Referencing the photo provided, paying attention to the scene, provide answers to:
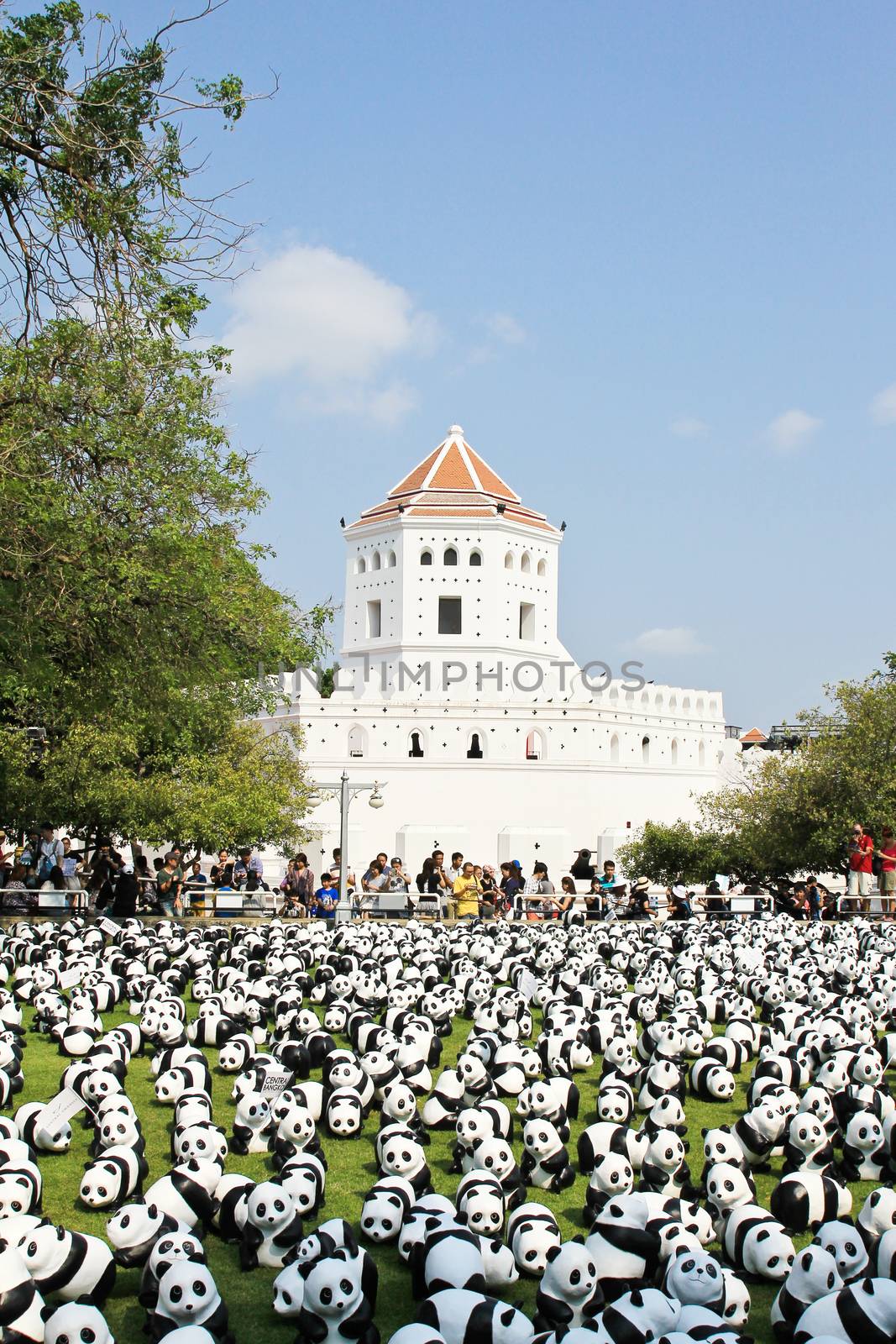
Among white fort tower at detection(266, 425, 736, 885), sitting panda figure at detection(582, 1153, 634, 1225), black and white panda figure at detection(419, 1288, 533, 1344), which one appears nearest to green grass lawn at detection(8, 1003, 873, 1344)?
sitting panda figure at detection(582, 1153, 634, 1225)

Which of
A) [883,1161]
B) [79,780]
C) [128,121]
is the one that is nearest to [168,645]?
[128,121]

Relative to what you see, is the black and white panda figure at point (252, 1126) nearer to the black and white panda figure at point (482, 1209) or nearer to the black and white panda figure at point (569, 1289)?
the black and white panda figure at point (482, 1209)

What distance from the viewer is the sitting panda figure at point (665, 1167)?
23.2 feet

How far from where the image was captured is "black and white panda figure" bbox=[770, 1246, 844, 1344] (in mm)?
5344

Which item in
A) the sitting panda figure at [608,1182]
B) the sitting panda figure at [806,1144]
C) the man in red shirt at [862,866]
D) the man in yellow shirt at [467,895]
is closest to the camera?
the sitting panda figure at [608,1182]

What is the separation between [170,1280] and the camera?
17.6 ft

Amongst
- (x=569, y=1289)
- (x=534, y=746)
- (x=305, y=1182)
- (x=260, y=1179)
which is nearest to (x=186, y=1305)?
(x=305, y=1182)

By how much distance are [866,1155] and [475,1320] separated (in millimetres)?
3512

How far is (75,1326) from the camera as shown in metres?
4.98

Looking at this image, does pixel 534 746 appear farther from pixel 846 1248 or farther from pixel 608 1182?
pixel 846 1248

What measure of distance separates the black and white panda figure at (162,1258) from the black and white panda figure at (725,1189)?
2483 mm

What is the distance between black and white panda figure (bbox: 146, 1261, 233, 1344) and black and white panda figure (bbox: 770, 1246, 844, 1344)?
2204mm

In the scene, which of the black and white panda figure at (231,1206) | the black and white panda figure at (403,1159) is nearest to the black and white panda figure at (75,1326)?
the black and white panda figure at (231,1206)

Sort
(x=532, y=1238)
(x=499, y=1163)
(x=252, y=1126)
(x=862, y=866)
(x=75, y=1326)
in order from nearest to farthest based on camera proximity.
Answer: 1. (x=75, y=1326)
2. (x=532, y=1238)
3. (x=499, y=1163)
4. (x=252, y=1126)
5. (x=862, y=866)
